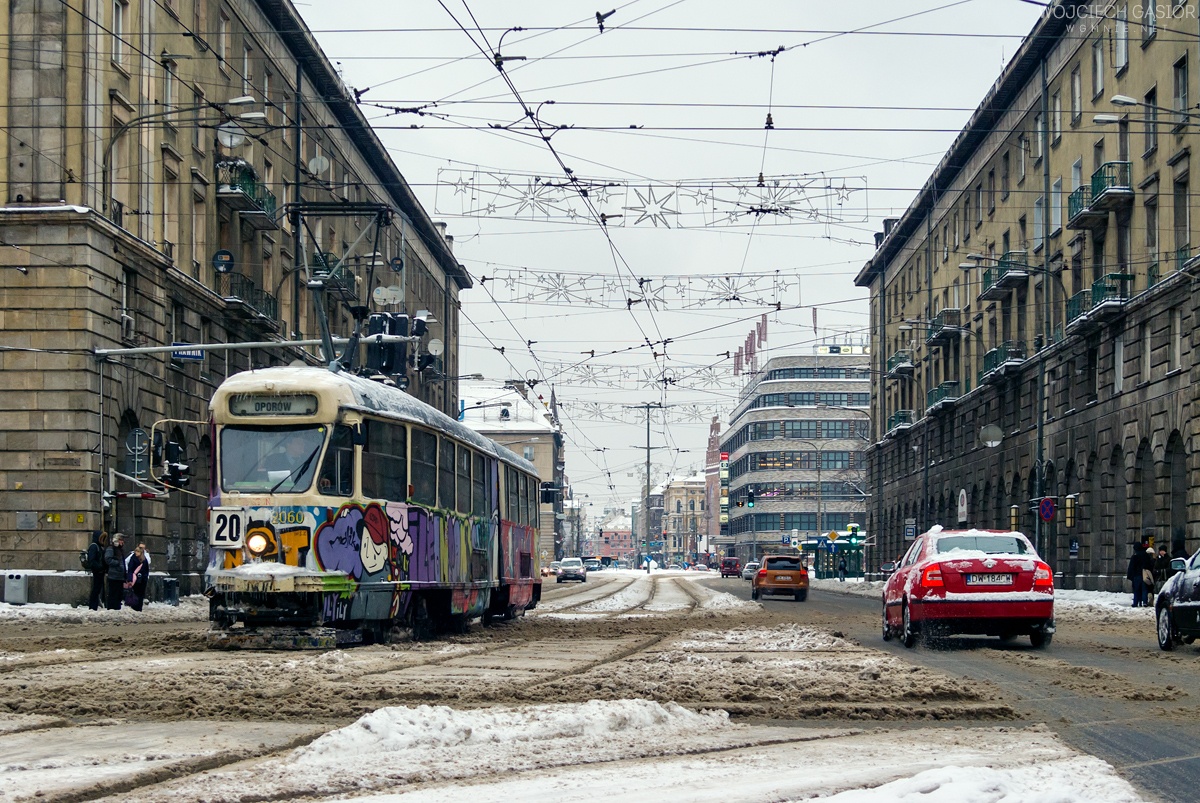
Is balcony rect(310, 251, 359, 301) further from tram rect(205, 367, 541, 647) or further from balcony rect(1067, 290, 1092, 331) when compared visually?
tram rect(205, 367, 541, 647)

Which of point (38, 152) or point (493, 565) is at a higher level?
point (38, 152)

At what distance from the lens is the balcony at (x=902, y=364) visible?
2886 inches

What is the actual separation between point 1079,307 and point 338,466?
105 ft

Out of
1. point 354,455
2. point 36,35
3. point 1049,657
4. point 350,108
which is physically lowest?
point 1049,657

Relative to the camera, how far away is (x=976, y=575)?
17.4 m

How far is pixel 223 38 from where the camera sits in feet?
130

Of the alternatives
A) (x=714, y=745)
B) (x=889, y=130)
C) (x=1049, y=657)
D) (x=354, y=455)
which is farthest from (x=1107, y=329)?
(x=714, y=745)

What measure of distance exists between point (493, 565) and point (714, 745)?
50.6 feet

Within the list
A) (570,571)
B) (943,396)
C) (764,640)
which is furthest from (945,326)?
(764,640)

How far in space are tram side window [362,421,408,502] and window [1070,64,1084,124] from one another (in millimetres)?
32662

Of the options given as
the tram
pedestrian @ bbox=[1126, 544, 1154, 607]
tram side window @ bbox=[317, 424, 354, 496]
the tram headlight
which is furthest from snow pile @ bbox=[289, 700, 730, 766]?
pedestrian @ bbox=[1126, 544, 1154, 607]

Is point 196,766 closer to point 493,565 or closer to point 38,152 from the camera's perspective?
point 493,565

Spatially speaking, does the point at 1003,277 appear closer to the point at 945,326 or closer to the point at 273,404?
the point at 945,326

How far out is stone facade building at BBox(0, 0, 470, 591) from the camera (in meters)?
29.8
